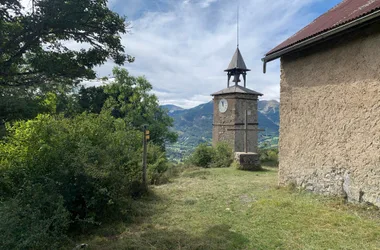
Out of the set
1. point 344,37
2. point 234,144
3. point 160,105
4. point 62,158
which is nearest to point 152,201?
point 62,158

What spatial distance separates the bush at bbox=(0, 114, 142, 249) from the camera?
3955mm

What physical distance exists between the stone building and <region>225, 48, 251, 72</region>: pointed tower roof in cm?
1557

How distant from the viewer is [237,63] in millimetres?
23297

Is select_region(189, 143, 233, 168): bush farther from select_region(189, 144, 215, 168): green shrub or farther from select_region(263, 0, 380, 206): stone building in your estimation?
select_region(263, 0, 380, 206): stone building

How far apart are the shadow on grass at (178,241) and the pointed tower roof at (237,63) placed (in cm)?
2012

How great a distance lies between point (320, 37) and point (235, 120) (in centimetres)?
1543

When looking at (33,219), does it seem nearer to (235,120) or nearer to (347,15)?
(347,15)

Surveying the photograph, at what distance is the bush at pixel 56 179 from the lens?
396cm

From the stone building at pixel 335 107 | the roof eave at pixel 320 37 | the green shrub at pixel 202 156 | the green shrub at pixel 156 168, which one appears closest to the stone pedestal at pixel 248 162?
the green shrub at pixel 202 156

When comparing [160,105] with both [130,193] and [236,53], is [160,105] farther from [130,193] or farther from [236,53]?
[130,193]

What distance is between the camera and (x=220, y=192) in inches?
300

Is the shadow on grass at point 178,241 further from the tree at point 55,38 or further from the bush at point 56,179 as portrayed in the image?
the tree at point 55,38

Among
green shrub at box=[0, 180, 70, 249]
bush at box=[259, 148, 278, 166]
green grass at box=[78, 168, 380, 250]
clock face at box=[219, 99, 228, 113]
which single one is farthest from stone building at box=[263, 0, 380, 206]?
clock face at box=[219, 99, 228, 113]

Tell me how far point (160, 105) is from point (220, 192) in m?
22.1
